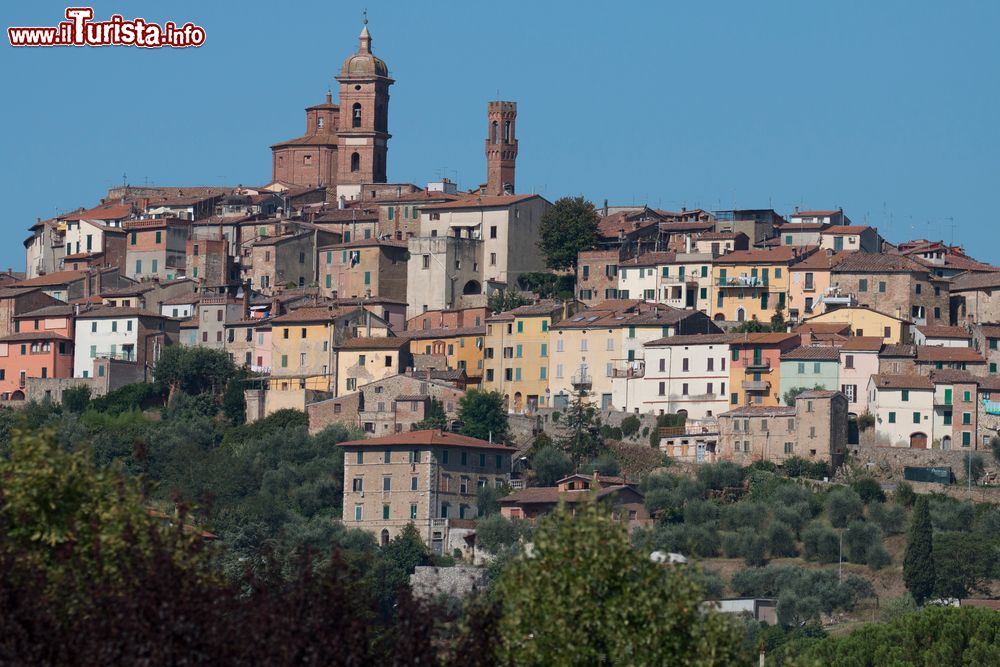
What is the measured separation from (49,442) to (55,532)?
170 cm

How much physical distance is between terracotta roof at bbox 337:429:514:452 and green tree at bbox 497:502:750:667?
1746 inches

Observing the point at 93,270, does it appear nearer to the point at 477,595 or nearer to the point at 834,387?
the point at 834,387

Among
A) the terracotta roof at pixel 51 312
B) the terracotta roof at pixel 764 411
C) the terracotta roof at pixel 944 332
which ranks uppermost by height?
the terracotta roof at pixel 51 312

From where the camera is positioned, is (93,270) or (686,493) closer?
(686,493)

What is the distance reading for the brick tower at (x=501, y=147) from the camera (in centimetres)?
10425

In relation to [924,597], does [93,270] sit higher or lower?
higher

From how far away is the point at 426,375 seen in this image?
3253 inches

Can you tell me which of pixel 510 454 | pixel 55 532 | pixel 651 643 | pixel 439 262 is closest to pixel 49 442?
pixel 55 532

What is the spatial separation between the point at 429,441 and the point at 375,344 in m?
9.39

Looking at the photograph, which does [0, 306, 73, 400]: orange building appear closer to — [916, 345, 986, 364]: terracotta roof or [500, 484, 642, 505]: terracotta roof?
[500, 484, 642, 505]: terracotta roof

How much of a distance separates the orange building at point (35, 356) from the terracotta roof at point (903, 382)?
30.3 meters

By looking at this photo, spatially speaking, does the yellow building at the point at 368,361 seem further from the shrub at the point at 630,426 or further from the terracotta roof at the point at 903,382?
the terracotta roof at the point at 903,382

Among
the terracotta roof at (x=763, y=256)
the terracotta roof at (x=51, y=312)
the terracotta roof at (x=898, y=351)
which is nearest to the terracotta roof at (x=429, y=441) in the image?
the terracotta roof at (x=898, y=351)

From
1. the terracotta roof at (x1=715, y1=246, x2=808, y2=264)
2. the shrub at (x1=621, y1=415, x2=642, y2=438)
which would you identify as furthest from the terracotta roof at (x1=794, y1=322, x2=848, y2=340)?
the shrub at (x1=621, y1=415, x2=642, y2=438)
